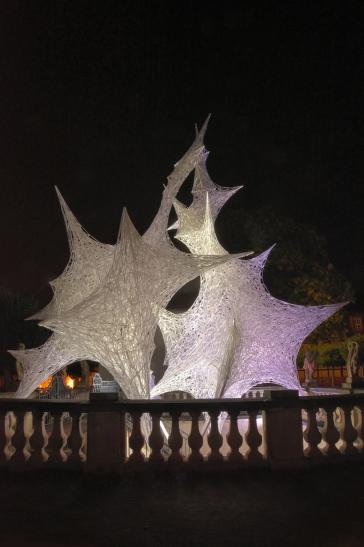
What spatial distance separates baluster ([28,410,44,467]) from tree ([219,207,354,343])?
2484 cm

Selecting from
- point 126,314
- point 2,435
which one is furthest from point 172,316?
point 2,435

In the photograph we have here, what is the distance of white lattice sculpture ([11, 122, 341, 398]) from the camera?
10734mm

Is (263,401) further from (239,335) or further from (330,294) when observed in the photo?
(330,294)

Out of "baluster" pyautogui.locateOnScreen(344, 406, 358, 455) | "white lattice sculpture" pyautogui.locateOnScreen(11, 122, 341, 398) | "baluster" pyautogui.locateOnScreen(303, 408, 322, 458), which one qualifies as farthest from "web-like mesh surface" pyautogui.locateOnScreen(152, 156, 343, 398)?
"baluster" pyautogui.locateOnScreen(303, 408, 322, 458)

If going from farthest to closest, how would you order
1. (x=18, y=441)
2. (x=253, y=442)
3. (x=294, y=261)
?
(x=294, y=261) < (x=18, y=441) < (x=253, y=442)

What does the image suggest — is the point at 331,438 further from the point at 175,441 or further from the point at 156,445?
the point at 156,445

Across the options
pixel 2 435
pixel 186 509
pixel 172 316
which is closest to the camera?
pixel 186 509

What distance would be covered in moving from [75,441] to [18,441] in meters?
0.98

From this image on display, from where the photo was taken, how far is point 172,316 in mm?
13695

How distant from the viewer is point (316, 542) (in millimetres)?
5211

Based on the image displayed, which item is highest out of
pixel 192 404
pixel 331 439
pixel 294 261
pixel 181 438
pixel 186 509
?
pixel 294 261

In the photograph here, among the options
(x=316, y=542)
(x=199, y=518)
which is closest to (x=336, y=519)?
(x=316, y=542)

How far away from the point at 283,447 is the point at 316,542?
99.8 inches

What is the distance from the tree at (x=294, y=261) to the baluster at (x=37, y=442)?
2484 centimetres
